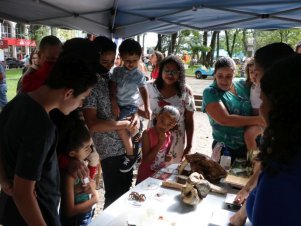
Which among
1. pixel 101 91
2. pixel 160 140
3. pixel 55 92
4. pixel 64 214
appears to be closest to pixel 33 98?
pixel 55 92

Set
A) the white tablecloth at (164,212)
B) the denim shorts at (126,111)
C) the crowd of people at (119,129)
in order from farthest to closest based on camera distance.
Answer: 1. the denim shorts at (126,111)
2. the white tablecloth at (164,212)
3. the crowd of people at (119,129)

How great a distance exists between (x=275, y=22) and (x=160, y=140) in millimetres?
2302

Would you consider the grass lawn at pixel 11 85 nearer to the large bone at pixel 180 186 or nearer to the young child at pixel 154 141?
the young child at pixel 154 141

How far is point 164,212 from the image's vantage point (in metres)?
1.63

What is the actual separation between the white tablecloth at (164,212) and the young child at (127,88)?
2.17ft

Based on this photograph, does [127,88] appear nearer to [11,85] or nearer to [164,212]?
[164,212]

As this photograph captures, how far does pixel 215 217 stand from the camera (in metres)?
1.56

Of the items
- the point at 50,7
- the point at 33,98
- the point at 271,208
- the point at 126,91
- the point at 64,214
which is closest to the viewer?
the point at 271,208

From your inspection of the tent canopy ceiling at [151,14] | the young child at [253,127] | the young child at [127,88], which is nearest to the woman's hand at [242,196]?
the young child at [253,127]

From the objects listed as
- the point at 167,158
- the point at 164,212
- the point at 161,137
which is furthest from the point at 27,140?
the point at 167,158

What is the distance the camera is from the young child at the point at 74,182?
1.78 meters

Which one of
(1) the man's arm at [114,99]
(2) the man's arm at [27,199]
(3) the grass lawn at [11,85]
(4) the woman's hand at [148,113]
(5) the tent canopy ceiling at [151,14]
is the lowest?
(3) the grass lawn at [11,85]

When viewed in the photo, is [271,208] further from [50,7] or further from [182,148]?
[50,7]

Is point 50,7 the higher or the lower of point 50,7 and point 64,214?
the higher
